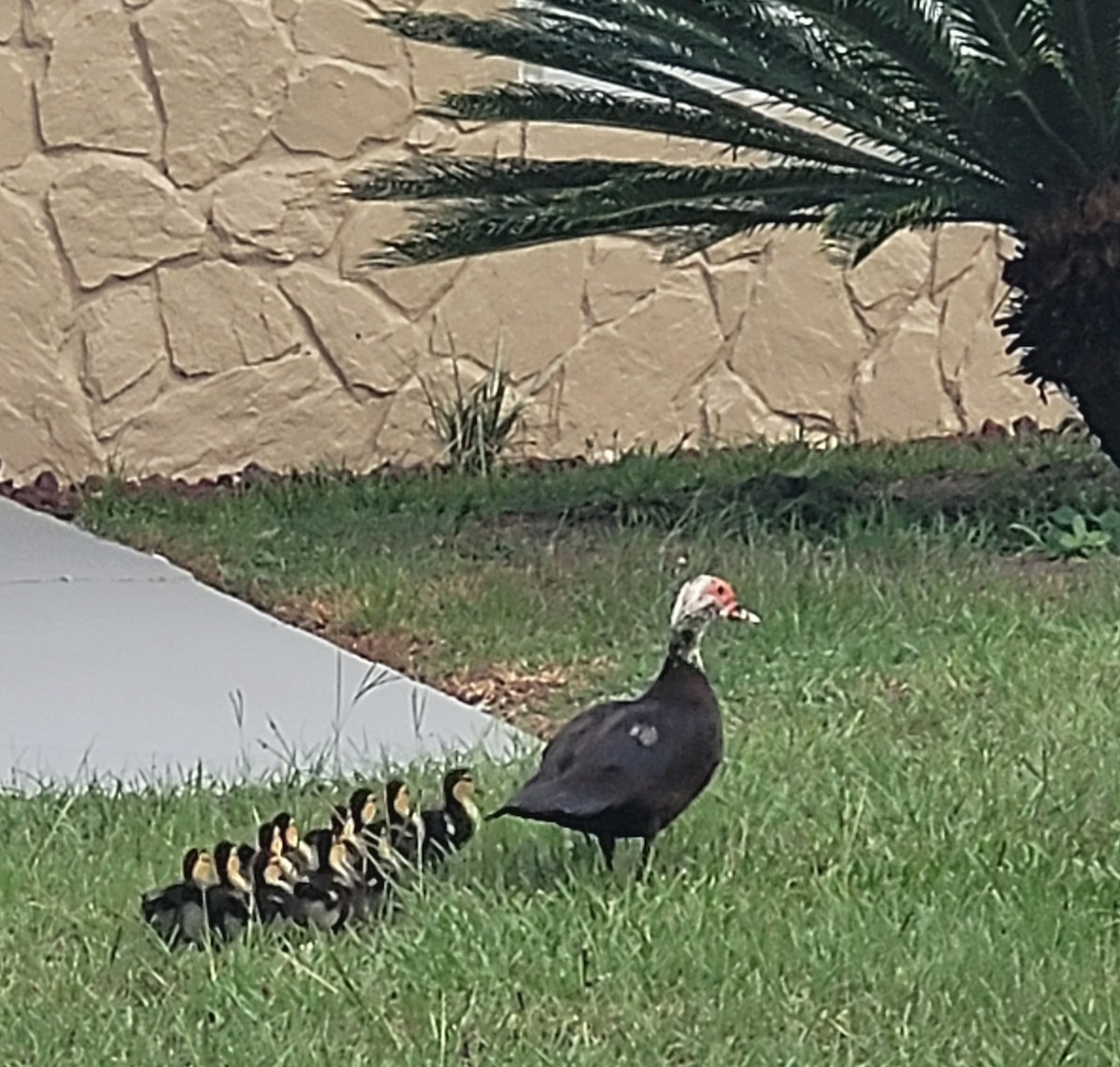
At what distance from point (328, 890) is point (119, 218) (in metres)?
4.56

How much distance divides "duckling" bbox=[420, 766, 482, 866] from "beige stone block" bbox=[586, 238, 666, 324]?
14.8 ft

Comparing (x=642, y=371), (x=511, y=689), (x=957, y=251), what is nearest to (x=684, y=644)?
(x=511, y=689)

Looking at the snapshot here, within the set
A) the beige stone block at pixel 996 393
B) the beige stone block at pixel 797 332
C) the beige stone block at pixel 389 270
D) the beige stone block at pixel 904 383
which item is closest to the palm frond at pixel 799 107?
the beige stone block at pixel 389 270

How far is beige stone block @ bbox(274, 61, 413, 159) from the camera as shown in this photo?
26.3ft

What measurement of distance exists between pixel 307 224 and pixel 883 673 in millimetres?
3465

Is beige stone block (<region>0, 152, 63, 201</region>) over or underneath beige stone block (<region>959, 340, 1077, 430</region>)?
over

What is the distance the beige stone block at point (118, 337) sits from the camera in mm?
7922

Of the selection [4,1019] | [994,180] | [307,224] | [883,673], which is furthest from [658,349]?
[4,1019]

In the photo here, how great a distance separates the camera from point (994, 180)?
6.46 metres

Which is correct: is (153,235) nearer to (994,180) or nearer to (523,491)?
(523,491)

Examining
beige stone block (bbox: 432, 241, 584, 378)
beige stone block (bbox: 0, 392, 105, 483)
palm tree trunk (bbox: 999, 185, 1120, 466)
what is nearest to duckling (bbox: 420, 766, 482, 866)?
palm tree trunk (bbox: 999, 185, 1120, 466)

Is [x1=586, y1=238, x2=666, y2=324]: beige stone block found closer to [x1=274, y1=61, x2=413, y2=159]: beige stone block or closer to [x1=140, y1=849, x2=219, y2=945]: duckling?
[x1=274, y1=61, x2=413, y2=159]: beige stone block

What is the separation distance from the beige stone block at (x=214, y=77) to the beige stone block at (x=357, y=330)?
42cm

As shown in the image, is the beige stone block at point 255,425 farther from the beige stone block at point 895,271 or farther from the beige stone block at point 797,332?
the beige stone block at point 895,271
